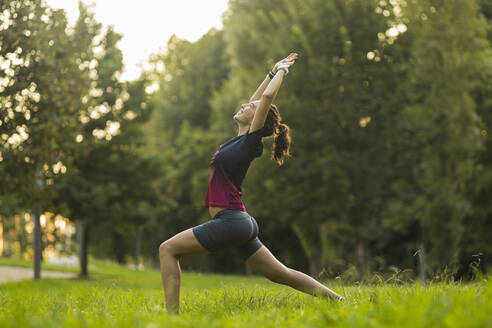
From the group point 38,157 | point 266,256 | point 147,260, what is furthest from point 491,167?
point 147,260

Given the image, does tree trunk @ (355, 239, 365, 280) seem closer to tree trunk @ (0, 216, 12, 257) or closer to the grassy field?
the grassy field

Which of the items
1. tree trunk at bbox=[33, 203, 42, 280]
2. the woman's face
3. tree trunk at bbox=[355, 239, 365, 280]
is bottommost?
tree trunk at bbox=[355, 239, 365, 280]

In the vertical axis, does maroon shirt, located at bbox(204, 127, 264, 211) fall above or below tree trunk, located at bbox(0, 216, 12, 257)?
above

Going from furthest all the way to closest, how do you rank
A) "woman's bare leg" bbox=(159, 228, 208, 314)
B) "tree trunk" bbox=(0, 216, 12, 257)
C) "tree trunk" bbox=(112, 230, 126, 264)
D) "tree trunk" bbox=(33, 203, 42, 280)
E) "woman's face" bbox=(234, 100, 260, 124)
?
"tree trunk" bbox=(0, 216, 12, 257)
"tree trunk" bbox=(112, 230, 126, 264)
"tree trunk" bbox=(33, 203, 42, 280)
"woman's face" bbox=(234, 100, 260, 124)
"woman's bare leg" bbox=(159, 228, 208, 314)

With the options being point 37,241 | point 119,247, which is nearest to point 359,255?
point 37,241

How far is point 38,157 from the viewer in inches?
417

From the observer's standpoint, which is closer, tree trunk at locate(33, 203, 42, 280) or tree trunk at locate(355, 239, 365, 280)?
tree trunk at locate(33, 203, 42, 280)

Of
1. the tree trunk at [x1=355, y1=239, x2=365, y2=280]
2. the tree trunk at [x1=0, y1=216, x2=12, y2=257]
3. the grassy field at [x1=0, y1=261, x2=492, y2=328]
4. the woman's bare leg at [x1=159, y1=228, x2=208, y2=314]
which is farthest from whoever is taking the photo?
the tree trunk at [x1=0, y1=216, x2=12, y2=257]

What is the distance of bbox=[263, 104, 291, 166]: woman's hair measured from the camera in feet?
16.9

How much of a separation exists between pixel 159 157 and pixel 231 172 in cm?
1539

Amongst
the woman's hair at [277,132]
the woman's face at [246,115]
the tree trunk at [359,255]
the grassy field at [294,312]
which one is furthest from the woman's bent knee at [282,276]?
the tree trunk at [359,255]

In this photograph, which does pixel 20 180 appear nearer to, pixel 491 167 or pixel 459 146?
pixel 459 146

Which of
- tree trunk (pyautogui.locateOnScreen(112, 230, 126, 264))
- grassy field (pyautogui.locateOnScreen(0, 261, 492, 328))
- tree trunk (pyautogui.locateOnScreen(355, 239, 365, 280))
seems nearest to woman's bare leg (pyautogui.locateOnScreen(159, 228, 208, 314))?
grassy field (pyautogui.locateOnScreen(0, 261, 492, 328))

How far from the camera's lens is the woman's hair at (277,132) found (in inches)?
203
